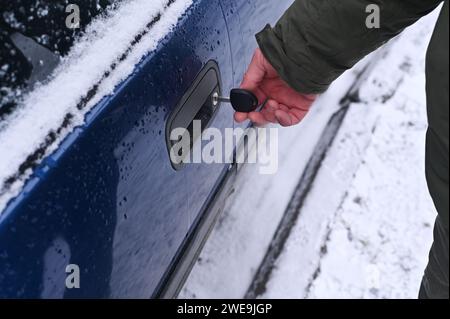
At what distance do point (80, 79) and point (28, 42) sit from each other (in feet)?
0.46

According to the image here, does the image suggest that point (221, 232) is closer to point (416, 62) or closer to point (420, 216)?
point (420, 216)

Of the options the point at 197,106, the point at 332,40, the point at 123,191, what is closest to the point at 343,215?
the point at 332,40

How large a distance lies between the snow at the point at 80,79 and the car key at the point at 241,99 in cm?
35

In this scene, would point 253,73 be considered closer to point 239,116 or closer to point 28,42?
point 239,116

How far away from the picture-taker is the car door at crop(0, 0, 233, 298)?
107 cm

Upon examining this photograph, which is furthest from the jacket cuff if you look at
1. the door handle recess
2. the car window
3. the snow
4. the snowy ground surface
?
the car window

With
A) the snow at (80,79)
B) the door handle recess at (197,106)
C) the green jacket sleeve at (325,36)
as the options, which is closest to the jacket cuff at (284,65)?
the green jacket sleeve at (325,36)

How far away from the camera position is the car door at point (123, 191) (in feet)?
3.52

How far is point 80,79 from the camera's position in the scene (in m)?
1.22

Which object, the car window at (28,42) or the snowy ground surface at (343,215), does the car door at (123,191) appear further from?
the snowy ground surface at (343,215)

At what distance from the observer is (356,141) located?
287 cm

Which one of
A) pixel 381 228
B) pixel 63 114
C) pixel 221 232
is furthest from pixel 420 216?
pixel 63 114

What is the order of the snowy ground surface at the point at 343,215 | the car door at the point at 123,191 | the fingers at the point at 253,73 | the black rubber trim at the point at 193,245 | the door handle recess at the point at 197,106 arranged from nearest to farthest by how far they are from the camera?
the car door at the point at 123,191 → the door handle recess at the point at 197,106 → the black rubber trim at the point at 193,245 → the fingers at the point at 253,73 → the snowy ground surface at the point at 343,215
